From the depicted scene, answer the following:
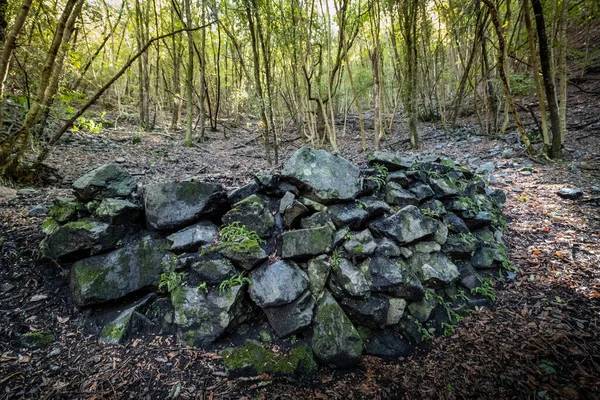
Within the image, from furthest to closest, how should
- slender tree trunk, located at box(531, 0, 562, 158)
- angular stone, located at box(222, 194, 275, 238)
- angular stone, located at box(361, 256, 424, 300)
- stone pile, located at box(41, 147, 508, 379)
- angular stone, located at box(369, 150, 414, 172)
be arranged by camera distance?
slender tree trunk, located at box(531, 0, 562, 158) < angular stone, located at box(369, 150, 414, 172) < angular stone, located at box(222, 194, 275, 238) < angular stone, located at box(361, 256, 424, 300) < stone pile, located at box(41, 147, 508, 379)

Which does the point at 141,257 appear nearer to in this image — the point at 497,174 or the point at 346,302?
the point at 346,302

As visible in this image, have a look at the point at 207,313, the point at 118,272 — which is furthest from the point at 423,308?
the point at 118,272

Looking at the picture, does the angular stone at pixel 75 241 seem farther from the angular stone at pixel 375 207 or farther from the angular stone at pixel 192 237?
the angular stone at pixel 375 207

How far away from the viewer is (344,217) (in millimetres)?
3180

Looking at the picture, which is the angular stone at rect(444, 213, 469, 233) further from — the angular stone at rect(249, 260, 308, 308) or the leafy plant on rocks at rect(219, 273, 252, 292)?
the leafy plant on rocks at rect(219, 273, 252, 292)

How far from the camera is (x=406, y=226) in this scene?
3215mm

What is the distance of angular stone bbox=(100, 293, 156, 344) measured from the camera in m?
2.54

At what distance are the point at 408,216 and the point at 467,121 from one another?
9829 mm

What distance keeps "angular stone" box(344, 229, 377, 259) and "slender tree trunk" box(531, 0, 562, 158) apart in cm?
545

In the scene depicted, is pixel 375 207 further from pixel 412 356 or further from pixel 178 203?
pixel 178 203

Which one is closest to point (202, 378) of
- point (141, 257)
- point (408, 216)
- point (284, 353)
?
point (284, 353)

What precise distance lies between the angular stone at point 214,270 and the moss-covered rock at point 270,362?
2.30 feet

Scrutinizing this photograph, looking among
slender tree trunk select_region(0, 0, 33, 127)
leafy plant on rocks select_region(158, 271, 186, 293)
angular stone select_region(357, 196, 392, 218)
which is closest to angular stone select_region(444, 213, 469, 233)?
angular stone select_region(357, 196, 392, 218)

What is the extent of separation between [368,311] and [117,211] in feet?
10.1
